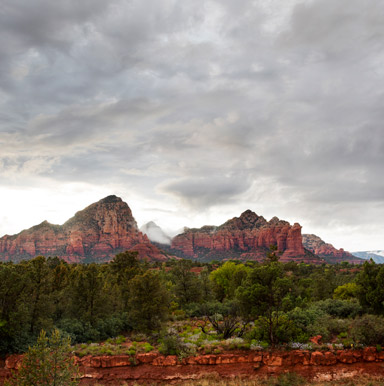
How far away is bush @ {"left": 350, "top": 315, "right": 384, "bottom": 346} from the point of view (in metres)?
19.7

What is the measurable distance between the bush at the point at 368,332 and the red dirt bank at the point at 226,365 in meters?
1.06

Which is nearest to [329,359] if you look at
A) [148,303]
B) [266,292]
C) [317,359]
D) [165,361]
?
[317,359]

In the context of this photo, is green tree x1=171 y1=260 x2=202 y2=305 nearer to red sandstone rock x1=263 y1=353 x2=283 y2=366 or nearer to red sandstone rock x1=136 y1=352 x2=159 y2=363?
red sandstone rock x1=136 y1=352 x2=159 y2=363

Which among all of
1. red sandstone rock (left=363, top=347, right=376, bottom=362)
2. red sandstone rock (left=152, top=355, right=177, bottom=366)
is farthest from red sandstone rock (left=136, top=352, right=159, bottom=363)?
red sandstone rock (left=363, top=347, right=376, bottom=362)

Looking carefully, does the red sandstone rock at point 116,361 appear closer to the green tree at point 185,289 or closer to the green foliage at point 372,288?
the green foliage at point 372,288

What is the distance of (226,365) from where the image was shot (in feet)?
63.5

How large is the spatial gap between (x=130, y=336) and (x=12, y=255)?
21124 centimetres

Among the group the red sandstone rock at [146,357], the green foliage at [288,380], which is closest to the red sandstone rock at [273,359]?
the green foliage at [288,380]

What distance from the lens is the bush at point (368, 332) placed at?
19.7 meters

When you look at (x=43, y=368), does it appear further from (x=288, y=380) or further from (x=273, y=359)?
(x=273, y=359)

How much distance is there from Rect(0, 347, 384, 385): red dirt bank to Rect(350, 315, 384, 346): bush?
1058 mm

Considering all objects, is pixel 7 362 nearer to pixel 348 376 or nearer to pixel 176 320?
pixel 176 320

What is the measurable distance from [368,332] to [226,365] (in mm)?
10308

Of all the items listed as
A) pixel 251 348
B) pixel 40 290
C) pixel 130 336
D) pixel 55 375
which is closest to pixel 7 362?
pixel 40 290
